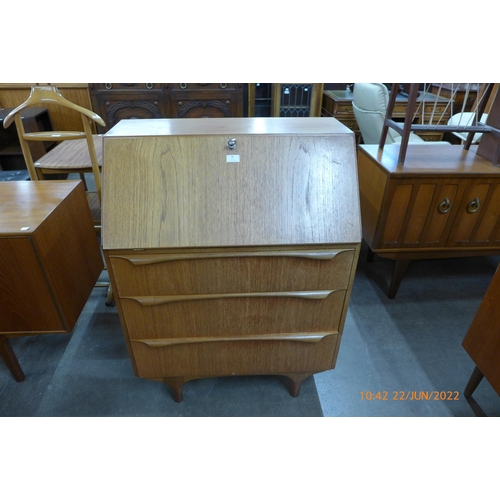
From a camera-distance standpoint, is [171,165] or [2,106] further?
[2,106]

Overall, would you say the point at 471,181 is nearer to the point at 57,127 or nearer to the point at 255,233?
the point at 255,233

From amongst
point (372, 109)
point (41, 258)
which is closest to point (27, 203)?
point (41, 258)

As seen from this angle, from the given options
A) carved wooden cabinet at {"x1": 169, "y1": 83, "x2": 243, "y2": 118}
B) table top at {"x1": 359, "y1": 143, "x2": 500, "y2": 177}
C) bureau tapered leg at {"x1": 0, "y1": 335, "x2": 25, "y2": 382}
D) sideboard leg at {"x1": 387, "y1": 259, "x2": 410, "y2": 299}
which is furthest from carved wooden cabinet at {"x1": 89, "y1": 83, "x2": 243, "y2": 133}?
bureau tapered leg at {"x1": 0, "y1": 335, "x2": 25, "y2": 382}

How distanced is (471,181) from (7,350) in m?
2.25

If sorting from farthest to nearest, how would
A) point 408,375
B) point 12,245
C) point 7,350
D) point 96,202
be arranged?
1. point 96,202
2. point 408,375
3. point 7,350
4. point 12,245

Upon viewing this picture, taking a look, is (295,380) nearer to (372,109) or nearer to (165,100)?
(372,109)

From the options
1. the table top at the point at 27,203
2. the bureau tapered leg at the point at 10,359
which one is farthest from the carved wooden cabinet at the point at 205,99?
the bureau tapered leg at the point at 10,359

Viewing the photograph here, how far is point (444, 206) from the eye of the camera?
171cm

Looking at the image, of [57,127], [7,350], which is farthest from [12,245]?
[57,127]

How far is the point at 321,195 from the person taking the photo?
3.48ft

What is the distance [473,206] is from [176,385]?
5.42ft

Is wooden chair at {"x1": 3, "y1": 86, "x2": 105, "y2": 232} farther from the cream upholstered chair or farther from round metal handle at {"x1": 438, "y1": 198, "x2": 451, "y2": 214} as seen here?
the cream upholstered chair

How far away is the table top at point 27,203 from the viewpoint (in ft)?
3.92

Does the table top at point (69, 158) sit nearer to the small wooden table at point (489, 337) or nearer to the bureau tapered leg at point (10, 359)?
the bureau tapered leg at point (10, 359)
